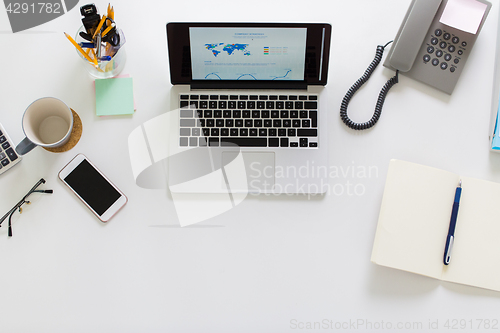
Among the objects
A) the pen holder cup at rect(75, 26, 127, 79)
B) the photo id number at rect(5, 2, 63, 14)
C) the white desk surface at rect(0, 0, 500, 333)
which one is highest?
A: the photo id number at rect(5, 2, 63, 14)

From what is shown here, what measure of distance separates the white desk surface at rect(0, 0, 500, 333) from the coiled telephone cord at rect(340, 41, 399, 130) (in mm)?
19

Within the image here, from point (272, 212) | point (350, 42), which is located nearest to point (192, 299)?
point (272, 212)

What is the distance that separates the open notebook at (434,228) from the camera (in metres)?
0.87

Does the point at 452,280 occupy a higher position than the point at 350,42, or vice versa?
the point at 350,42

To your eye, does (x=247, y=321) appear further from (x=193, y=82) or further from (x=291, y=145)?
(x=193, y=82)

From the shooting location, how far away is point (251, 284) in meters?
0.90

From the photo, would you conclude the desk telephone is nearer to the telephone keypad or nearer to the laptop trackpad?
the telephone keypad

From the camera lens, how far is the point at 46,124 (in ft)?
2.97

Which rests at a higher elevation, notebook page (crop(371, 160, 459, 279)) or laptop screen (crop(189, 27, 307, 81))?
laptop screen (crop(189, 27, 307, 81))

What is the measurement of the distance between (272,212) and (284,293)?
21cm

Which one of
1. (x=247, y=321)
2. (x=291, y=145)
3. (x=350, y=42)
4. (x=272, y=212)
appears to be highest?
(x=350, y=42)

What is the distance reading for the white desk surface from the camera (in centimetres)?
89

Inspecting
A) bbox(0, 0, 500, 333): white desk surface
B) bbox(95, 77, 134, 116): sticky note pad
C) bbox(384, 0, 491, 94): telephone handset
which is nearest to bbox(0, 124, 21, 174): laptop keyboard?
bbox(0, 0, 500, 333): white desk surface

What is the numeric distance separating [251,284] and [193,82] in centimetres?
54
